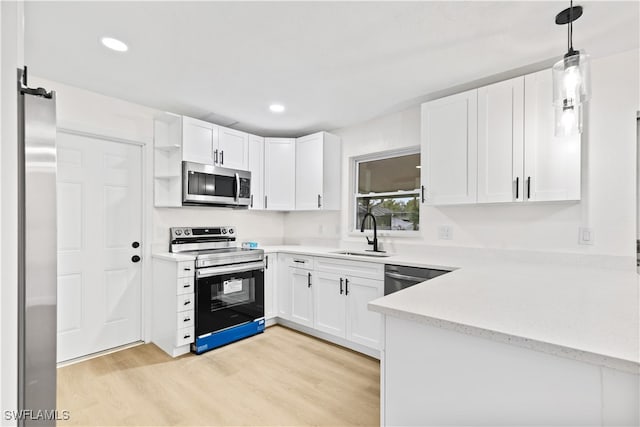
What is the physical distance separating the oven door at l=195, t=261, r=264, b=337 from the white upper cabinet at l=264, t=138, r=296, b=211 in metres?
0.86

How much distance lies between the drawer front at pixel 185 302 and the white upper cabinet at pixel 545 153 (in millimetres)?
2815

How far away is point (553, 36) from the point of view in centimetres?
188

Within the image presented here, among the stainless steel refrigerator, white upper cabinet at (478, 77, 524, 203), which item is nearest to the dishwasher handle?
white upper cabinet at (478, 77, 524, 203)

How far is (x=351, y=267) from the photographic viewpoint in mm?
2881

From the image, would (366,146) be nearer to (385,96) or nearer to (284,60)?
(385,96)

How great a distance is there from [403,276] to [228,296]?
1690mm

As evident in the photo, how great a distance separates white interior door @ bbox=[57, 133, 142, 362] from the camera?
2.66 m

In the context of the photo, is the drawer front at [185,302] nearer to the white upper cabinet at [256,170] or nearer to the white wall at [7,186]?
the white upper cabinet at [256,170]

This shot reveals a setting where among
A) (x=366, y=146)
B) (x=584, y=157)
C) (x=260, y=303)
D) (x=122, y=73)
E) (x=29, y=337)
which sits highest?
(x=122, y=73)

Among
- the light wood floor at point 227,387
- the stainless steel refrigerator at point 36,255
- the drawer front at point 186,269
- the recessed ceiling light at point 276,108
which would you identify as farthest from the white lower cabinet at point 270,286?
the stainless steel refrigerator at point 36,255

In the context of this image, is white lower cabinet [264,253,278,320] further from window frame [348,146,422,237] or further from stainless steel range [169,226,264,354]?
window frame [348,146,422,237]

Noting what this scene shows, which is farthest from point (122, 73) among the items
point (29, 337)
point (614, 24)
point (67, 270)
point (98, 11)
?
point (614, 24)

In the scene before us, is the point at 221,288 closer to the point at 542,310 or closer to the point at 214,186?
the point at 214,186

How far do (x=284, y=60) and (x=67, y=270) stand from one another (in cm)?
252
